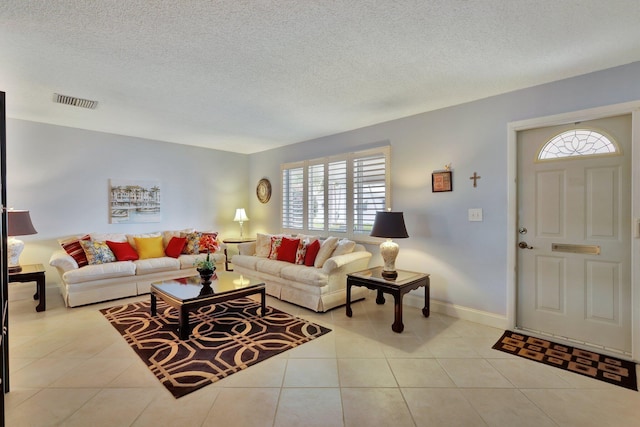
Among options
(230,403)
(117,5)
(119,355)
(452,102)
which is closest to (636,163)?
(452,102)

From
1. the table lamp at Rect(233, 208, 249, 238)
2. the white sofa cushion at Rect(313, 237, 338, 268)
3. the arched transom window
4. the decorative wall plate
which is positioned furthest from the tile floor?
the decorative wall plate

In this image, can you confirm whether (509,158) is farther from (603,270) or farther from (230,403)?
(230,403)

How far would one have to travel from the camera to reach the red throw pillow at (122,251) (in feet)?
14.2

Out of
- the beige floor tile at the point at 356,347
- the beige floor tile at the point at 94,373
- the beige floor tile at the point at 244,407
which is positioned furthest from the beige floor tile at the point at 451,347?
the beige floor tile at the point at 94,373

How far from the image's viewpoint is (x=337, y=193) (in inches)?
188

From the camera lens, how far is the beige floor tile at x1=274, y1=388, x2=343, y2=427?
1.81 meters

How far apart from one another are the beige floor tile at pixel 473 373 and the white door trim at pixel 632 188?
3.19 ft

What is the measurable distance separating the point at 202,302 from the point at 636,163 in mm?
4017

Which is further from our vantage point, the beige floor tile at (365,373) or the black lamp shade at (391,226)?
the black lamp shade at (391,226)

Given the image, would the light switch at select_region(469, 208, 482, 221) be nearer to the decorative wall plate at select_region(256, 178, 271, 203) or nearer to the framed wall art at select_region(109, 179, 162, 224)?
the decorative wall plate at select_region(256, 178, 271, 203)

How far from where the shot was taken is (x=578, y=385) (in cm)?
218

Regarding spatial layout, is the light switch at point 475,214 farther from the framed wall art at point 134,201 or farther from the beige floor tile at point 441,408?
the framed wall art at point 134,201

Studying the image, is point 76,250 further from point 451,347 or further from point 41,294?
point 451,347

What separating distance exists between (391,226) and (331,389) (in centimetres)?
188
